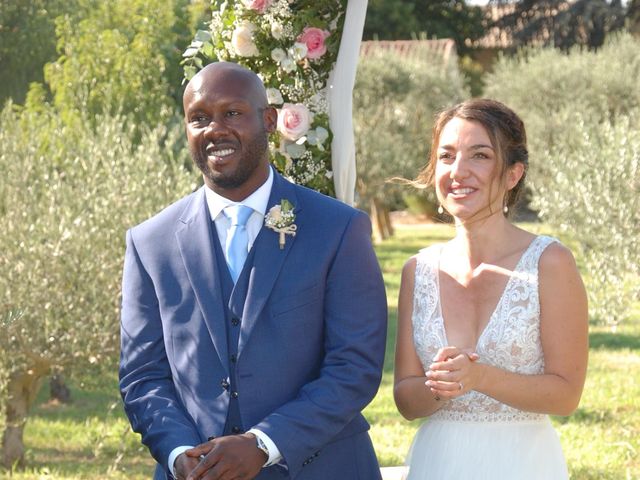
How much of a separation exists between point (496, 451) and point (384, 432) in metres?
5.88

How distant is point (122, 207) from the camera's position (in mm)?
8125

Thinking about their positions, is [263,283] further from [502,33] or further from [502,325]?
[502,33]

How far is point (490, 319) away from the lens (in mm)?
3650

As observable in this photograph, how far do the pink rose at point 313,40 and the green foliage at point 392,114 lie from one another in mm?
20255

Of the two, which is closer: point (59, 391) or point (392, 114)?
point (59, 391)

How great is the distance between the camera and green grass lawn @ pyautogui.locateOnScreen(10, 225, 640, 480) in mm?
8422

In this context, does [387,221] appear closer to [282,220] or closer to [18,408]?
[18,408]

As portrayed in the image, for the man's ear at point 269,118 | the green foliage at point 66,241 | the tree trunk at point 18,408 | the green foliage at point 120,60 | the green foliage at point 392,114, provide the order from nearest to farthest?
1. the man's ear at point 269,118
2. the green foliage at point 66,241
3. the tree trunk at point 18,408
4. the green foliage at point 120,60
5. the green foliage at point 392,114

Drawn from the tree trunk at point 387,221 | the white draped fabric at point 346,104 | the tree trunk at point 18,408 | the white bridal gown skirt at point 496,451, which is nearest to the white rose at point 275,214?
the white bridal gown skirt at point 496,451

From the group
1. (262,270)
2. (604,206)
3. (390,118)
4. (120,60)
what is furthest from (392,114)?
(262,270)

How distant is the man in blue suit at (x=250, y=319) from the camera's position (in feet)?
10.7

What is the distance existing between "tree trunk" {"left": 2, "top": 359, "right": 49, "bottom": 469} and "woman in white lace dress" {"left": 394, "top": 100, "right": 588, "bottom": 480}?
487 cm

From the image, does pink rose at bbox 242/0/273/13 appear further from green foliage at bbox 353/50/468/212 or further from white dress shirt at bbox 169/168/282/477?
green foliage at bbox 353/50/468/212

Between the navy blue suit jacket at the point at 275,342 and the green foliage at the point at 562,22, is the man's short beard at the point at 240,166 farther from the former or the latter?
the green foliage at the point at 562,22
